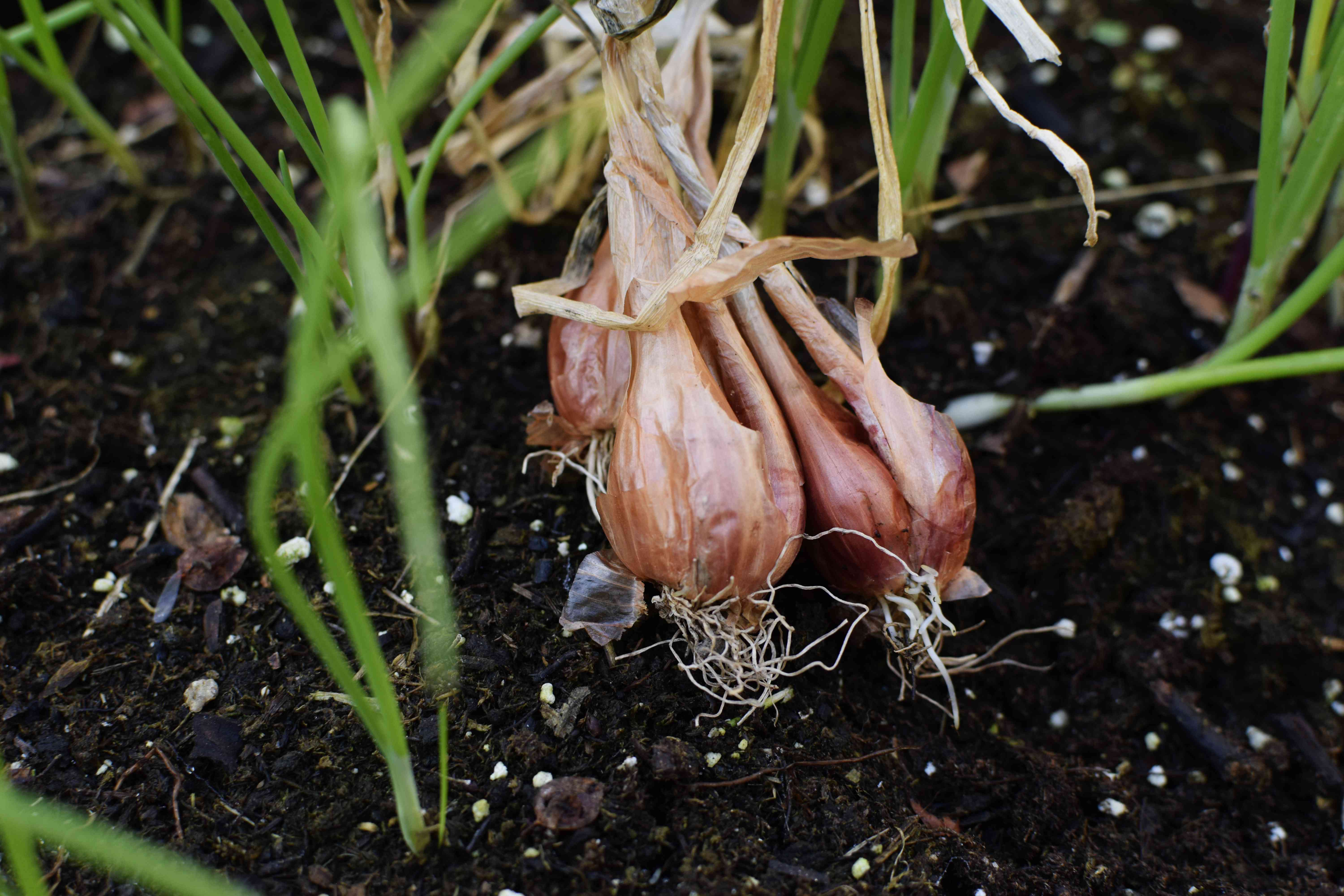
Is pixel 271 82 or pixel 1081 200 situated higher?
pixel 271 82

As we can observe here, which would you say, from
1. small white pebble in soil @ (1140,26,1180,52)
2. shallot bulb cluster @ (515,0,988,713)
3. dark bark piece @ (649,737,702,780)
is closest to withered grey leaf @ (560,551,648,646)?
shallot bulb cluster @ (515,0,988,713)

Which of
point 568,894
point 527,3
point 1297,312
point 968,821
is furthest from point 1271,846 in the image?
point 527,3

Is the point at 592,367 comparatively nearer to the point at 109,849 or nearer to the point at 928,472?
the point at 928,472

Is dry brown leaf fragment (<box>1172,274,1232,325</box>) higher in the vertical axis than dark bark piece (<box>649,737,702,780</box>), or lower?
lower

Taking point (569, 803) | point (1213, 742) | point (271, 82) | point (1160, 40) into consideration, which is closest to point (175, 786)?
point (569, 803)

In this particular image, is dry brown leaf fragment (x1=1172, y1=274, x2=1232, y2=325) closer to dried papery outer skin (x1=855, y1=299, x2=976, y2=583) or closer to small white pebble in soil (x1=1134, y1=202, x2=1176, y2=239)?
small white pebble in soil (x1=1134, y1=202, x2=1176, y2=239)

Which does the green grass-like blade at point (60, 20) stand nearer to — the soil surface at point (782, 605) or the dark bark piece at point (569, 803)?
the soil surface at point (782, 605)
